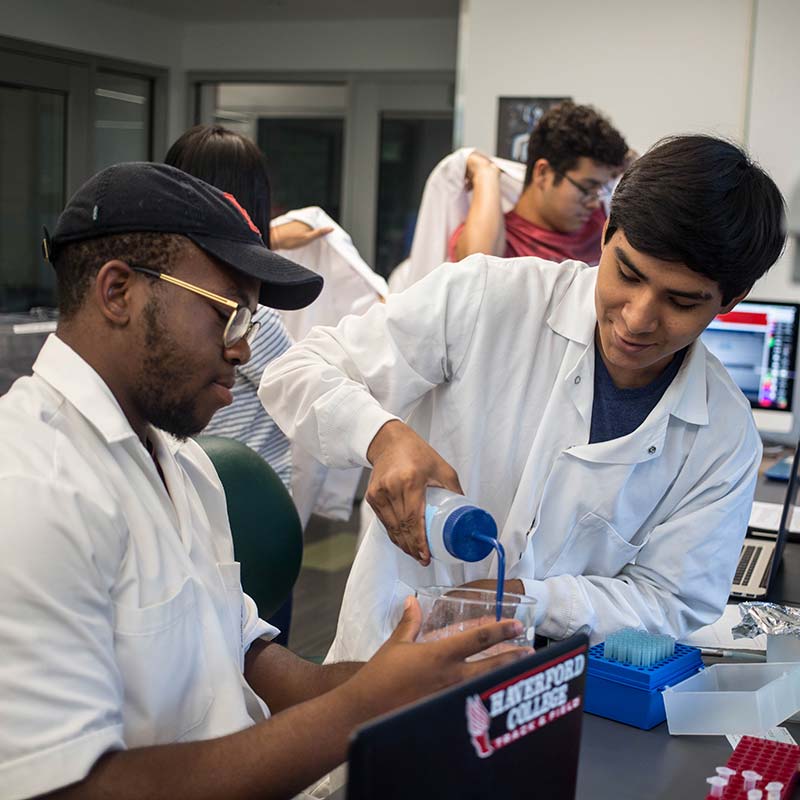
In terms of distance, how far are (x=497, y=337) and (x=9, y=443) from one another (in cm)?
88

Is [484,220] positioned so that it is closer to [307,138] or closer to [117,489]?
[117,489]

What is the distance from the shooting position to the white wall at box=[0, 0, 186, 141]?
6.79 meters

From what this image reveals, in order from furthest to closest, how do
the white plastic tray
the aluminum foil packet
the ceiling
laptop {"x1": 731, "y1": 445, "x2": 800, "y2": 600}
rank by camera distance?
the ceiling → laptop {"x1": 731, "y1": 445, "x2": 800, "y2": 600} → the aluminum foil packet → the white plastic tray

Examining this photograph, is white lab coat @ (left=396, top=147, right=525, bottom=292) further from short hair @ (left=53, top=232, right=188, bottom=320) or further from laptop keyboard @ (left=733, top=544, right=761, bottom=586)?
short hair @ (left=53, top=232, right=188, bottom=320)

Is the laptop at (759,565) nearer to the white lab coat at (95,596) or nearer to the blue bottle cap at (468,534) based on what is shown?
the blue bottle cap at (468,534)

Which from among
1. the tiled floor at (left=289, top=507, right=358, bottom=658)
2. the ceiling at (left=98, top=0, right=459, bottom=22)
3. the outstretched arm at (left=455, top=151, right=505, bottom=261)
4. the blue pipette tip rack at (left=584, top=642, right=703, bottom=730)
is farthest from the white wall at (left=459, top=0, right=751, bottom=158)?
the blue pipette tip rack at (left=584, top=642, right=703, bottom=730)

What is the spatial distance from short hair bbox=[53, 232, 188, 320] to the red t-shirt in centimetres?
227

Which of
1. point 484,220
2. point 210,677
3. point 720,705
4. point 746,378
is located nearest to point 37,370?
point 210,677

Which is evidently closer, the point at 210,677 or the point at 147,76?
the point at 210,677

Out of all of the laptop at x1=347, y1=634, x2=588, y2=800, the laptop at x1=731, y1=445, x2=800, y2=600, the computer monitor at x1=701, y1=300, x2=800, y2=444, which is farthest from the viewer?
the computer monitor at x1=701, y1=300, x2=800, y2=444

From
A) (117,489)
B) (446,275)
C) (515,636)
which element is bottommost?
(515,636)

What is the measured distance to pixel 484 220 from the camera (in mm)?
3488

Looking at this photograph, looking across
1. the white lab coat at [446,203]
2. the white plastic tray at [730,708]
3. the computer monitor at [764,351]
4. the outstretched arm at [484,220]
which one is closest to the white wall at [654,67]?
the computer monitor at [764,351]

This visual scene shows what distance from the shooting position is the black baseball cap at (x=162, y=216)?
1.15 metres
